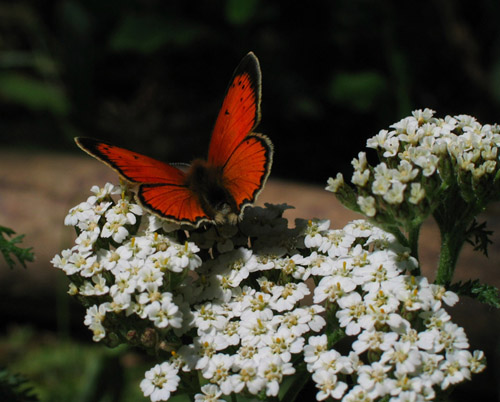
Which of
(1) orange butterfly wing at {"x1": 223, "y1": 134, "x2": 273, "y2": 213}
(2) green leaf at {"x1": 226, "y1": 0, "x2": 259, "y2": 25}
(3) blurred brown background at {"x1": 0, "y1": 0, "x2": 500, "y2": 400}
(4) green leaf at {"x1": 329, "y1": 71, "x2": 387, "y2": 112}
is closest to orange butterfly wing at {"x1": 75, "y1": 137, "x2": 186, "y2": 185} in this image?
(1) orange butterfly wing at {"x1": 223, "y1": 134, "x2": 273, "y2": 213}

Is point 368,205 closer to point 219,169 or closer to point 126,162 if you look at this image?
point 219,169

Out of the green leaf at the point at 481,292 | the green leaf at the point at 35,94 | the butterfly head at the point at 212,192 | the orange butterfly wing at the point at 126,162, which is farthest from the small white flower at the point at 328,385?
the green leaf at the point at 35,94

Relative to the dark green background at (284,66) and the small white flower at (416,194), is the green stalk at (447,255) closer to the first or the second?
the small white flower at (416,194)

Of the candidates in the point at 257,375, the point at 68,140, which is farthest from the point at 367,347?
the point at 68,140

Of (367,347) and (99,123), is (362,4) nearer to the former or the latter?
(99,123)

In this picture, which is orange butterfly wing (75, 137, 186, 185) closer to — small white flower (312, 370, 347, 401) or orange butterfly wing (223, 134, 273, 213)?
orange butterfly wing (223, 134, 273, 213)

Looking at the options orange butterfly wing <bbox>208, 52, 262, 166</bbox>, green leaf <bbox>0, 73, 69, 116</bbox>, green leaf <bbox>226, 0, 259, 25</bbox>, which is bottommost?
orange butterfly wing <bbox>208, 52, 262, 166</bbox>
